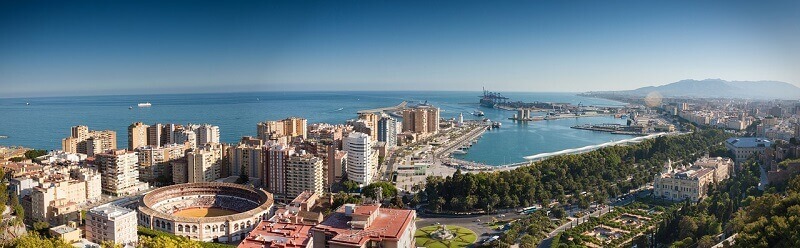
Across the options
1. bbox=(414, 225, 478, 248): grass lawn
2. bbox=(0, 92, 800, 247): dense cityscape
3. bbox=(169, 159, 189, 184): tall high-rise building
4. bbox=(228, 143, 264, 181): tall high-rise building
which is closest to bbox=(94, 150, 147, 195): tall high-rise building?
bbox=(0, 92, 800, 247): dense cityscape

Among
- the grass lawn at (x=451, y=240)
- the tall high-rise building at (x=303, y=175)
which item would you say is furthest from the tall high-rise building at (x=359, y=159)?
the grass lawn at (x=451, y=240)

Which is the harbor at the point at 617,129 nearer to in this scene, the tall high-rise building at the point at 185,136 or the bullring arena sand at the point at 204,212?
the tall high-rise building at the point at 185,136

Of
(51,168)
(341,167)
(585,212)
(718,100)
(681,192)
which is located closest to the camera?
(585,212)

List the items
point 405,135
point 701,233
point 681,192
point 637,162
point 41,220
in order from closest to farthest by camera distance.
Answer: point 701,233, point 41,220, point 681,192, point 637,162, point 405,135

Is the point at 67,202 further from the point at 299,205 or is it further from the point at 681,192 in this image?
the point at 681,192

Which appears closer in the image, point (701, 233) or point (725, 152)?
point (701, 233)

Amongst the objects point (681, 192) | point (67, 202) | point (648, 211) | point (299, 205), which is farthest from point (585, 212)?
point (67, 202)

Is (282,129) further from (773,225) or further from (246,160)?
(773,225)
